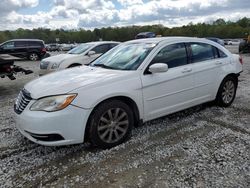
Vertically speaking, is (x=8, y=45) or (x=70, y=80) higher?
(x=8, y=45)

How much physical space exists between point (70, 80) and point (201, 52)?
267 centimetres

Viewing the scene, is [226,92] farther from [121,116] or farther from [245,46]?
[245,46]

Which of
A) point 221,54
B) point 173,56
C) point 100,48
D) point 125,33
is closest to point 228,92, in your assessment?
point 221,54

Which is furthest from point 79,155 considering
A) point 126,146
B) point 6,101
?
point 6,101

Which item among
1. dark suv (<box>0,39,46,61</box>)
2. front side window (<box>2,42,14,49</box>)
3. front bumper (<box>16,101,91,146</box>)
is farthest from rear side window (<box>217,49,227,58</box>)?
front side window (<box>2,42,14,49</box>)

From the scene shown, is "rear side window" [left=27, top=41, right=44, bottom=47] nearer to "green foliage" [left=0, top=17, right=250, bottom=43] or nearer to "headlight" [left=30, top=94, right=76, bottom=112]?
"headlight" [left=30, top=94, right=76, bottom=112]

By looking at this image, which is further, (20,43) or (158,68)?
(20,43)

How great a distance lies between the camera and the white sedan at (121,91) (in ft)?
12.1

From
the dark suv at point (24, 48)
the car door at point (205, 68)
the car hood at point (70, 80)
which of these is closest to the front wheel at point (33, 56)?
the dark suv at point (24, 48)

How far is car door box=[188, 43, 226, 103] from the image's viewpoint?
202 inches

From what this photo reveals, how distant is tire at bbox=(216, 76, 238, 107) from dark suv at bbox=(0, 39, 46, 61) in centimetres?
1770

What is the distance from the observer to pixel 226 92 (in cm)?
584

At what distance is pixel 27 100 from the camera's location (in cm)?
390

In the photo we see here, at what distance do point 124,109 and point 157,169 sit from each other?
104 cm
